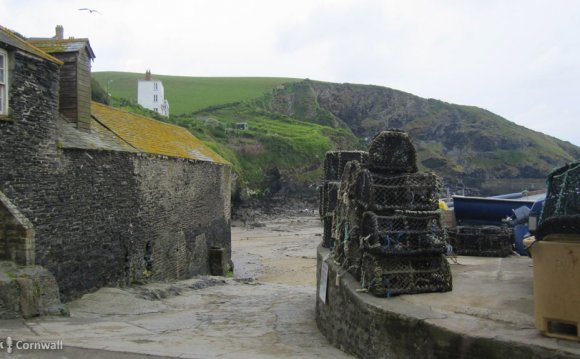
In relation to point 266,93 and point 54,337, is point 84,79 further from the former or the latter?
point 266,93

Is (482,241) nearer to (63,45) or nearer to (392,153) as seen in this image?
(392,153)

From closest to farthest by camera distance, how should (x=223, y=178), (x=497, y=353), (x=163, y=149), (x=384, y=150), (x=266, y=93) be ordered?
(x=497, y=353), (x=384, y=150), (x=163, y=149), (x=223, y=178), (x=266, y=93)

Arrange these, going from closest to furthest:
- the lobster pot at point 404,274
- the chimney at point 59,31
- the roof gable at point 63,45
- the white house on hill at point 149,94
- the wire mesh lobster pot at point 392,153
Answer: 1. the lobster pot at point 404,274
2. the wire mesh lobster pot at point 392,153
3. the roof gable at point 63,45
4. the chimney at point 59,31
5. the white house on hill at point 149,94

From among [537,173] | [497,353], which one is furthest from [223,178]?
[537,173]

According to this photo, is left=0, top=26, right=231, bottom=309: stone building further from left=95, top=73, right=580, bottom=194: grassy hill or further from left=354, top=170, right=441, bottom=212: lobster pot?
left=95, top=73, right=580, bottom=194: grassy hill

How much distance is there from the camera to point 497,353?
478cm

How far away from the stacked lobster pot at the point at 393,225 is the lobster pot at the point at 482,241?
436 centimetres

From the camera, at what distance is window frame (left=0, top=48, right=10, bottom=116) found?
9570 millimetres

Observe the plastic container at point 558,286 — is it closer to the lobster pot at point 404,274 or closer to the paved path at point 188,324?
the lobster pot at point 404,274

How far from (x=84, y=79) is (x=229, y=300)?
24.1 ft

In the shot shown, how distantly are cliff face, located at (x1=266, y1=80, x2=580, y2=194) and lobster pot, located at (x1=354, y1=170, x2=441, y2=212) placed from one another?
317 feet

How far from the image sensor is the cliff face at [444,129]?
108 meters

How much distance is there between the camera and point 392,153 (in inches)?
341

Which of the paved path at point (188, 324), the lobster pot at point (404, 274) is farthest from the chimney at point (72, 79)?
the lobster pot at point (404, 274)
